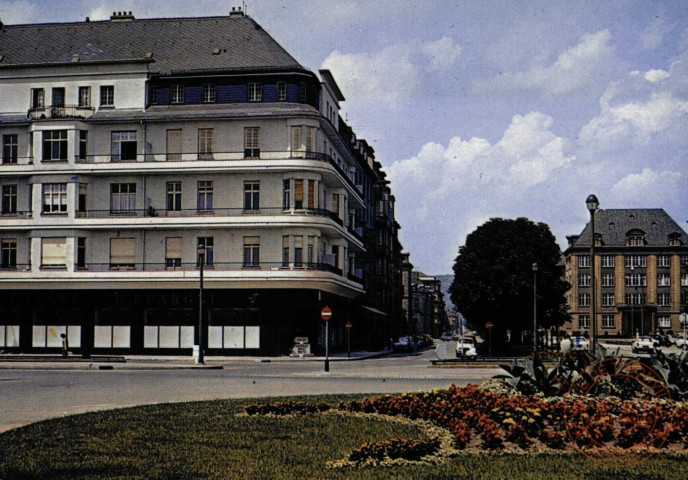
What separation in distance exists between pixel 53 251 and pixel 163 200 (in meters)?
7.81

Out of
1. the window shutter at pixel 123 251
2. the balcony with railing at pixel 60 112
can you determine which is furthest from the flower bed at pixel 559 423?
the balcony with railing at pixel 60 112

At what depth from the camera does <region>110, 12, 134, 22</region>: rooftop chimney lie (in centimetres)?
5981

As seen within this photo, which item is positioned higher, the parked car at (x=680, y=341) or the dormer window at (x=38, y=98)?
the dormer window at (x=38, y=98)

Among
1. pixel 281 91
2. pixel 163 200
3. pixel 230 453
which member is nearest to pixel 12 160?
pixel 163 200

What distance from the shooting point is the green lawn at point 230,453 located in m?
9.50

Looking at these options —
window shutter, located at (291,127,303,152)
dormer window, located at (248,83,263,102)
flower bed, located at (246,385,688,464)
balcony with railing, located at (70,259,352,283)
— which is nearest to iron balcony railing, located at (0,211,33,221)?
balcony with railing, located at (70,259,352,283)

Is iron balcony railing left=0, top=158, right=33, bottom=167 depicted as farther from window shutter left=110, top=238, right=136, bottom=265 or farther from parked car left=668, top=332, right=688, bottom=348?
parked car left=668, top=332, right=688, bottom=348

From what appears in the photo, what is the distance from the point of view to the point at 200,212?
54.1 m

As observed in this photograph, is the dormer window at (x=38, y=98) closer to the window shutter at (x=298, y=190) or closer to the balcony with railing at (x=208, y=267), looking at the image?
the balcony with railing at (x=208, y=267)

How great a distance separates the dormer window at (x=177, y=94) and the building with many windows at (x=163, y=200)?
9 cm

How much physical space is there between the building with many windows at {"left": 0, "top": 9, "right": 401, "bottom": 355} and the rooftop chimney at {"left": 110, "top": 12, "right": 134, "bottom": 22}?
4.26 metres

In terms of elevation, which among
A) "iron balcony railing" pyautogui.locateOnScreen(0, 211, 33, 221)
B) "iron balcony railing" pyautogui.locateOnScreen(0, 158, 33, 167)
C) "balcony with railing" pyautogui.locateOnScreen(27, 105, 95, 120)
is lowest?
"iron balcony railing" pyautogui.locateOnScreen(0, 211, 33, 221)

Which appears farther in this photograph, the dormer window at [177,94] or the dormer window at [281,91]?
the dormer window at [177,94]

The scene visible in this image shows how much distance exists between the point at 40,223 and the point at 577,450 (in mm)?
49137
